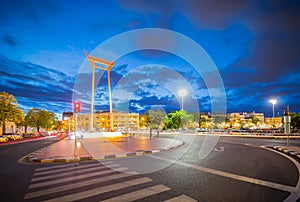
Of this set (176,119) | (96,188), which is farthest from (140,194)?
(176,119)

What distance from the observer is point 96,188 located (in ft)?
19.5

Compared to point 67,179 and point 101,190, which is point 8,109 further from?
point 101,190

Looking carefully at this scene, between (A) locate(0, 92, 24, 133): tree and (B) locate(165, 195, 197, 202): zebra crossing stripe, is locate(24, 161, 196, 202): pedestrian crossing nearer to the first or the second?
(B) locate(165, 195, 197, 202): zebra crossing stripe

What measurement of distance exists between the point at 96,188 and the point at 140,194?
1.38 metres

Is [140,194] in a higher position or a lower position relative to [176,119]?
lower

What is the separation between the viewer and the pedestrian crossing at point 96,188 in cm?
516

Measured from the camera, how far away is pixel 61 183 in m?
6.55

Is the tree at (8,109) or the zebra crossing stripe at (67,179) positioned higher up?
the tree at (8,109)

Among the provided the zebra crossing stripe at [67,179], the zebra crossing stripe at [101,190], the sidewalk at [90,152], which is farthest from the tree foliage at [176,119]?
the zebra crossing stripe at [101,190]

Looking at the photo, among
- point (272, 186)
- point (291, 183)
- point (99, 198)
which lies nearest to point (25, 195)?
point (99, 198)

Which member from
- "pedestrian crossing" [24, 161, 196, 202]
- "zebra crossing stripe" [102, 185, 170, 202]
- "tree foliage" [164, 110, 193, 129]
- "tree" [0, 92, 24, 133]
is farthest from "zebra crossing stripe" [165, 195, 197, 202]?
"tree foliage" [164, 110, 193, 129]

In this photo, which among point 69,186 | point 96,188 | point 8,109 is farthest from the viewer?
point 8,109

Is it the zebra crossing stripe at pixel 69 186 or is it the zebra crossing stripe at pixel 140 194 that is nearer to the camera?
the zebra crossing stripe at pixel 140 194

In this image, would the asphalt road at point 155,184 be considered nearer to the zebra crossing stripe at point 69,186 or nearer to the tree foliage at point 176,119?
the zebra crossing stripe at point 69,186
